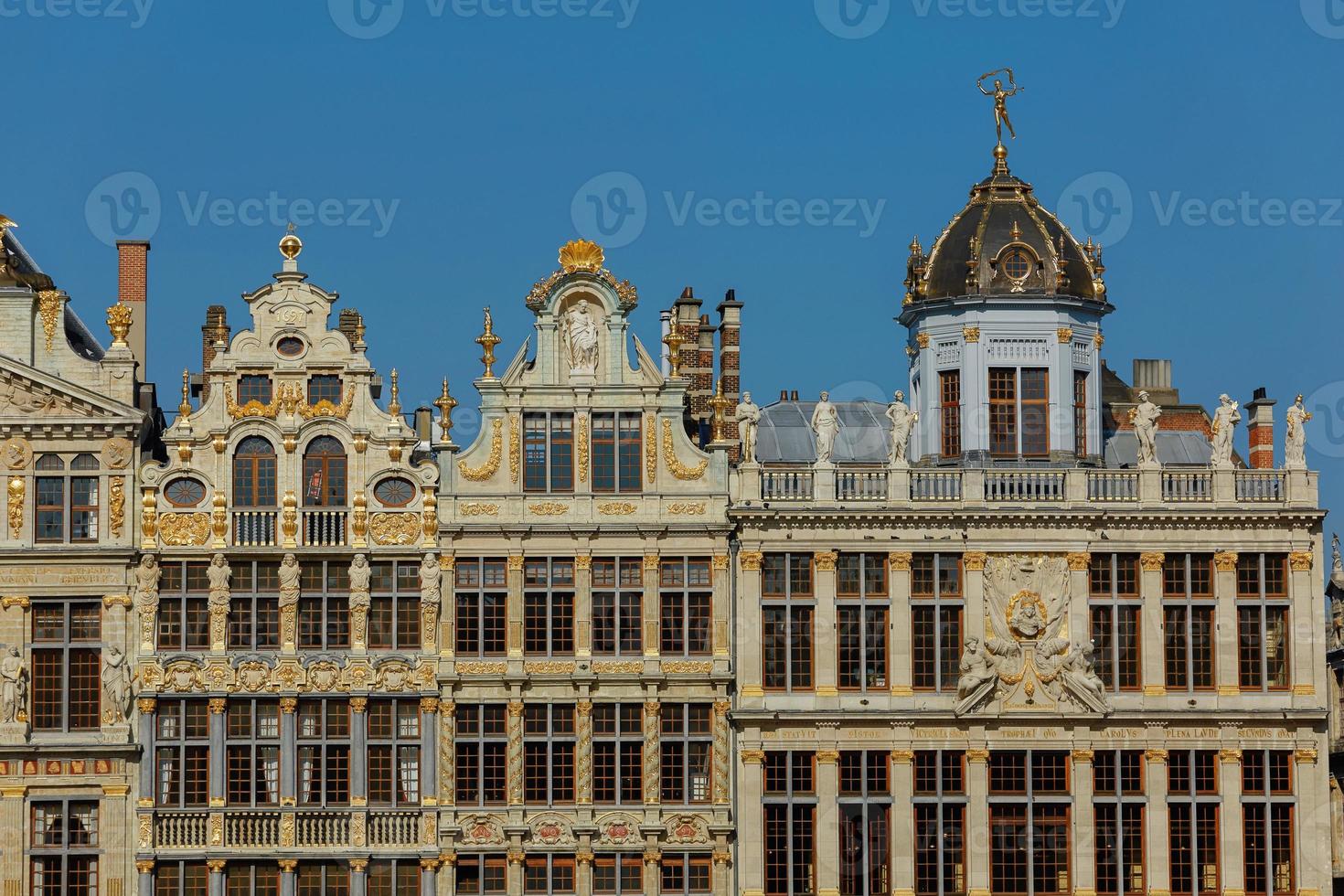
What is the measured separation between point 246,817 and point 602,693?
8.08m

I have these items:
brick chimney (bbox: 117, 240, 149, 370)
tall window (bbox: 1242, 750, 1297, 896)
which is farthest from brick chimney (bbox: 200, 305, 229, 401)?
tall window (bbox: 1242, 750, 1297, 896)

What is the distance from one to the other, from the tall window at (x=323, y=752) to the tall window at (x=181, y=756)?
206 centimetres

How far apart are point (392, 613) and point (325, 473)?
3436 millimetres

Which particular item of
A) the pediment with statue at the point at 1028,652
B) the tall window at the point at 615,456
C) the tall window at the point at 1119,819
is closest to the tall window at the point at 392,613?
the tall window at the point at 615,456

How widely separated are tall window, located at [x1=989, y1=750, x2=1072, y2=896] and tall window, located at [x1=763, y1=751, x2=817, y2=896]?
3.94 metres

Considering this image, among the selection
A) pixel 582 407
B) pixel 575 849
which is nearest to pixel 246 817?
pixel 575 849

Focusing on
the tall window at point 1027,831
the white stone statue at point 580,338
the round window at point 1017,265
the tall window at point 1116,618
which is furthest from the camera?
the round window at point 1017,265

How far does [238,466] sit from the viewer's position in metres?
71.4

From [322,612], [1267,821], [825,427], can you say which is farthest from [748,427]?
[1267,821]

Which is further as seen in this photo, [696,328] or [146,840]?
[696,328]

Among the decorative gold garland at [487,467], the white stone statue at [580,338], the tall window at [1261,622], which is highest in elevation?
the white stone statue at [580,338]

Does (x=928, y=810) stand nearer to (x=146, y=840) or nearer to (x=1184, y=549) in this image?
(x=1184, y=549)

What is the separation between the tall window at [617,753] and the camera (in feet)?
232

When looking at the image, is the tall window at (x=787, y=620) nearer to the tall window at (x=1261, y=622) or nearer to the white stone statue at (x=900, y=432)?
Result: the white stone statue at (x=900, y=432)
